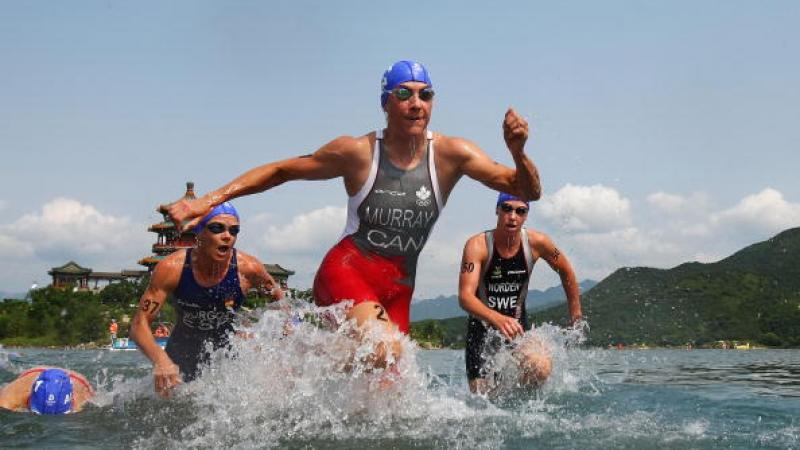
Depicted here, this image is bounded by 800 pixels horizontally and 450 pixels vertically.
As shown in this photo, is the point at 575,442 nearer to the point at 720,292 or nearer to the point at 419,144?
the point at 419,144

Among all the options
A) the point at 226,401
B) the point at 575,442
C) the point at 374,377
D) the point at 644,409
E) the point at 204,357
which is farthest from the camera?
the point at 204,357

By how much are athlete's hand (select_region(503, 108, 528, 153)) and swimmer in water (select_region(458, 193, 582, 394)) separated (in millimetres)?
3448

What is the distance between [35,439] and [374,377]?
104 inches

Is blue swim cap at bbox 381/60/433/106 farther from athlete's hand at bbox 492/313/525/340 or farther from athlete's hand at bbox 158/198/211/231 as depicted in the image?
athlete's hand at bbox 492/313/525/340

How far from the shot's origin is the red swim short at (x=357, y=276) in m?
5.59

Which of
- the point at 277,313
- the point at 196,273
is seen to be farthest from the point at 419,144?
the point at 196,273

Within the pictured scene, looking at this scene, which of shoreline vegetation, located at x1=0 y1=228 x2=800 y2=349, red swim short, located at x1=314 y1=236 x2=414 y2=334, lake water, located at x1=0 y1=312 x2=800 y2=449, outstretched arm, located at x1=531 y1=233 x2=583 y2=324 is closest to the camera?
lake water, located at x1=0 y1=312 x2=800 y2=449

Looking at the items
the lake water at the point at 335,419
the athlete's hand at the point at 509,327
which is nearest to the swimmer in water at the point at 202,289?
the lake water at the point at 335,419

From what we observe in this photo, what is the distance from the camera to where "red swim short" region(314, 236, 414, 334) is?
5.59 m

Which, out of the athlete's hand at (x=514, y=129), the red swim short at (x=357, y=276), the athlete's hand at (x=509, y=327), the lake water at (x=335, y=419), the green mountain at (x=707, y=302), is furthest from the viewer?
the green mountain at (x=707, y=302)

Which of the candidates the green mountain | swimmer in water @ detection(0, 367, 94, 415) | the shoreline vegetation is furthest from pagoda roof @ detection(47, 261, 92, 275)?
swimmer in water @ detection(0, 367, 94, 415)

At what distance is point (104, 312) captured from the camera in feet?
216

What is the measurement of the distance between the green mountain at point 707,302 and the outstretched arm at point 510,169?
80.3m

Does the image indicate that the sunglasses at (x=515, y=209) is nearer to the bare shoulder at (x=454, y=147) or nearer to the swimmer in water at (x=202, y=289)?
the swimmer in water at (x=202, y=289)
